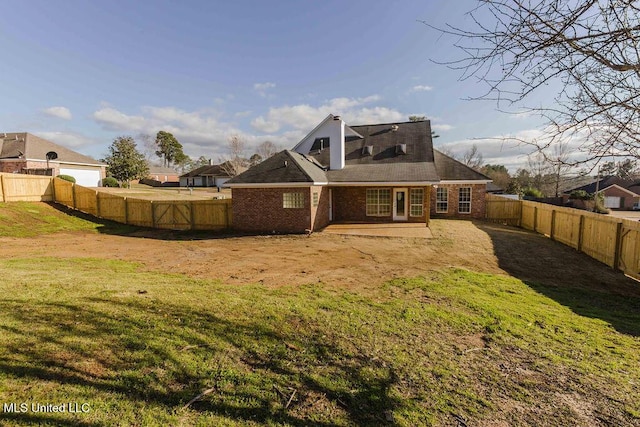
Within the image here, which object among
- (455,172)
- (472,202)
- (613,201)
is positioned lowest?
(613,201)

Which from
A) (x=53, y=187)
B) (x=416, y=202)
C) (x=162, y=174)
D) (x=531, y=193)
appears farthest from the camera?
(x=162, y=174)

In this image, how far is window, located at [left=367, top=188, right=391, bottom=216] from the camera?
1897 cm

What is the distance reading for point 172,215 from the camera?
18.0 m

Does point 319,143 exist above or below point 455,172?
above

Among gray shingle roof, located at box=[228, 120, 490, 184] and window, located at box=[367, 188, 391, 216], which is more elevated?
gray shingle roof, located at box=[228, 120, 490, 184]

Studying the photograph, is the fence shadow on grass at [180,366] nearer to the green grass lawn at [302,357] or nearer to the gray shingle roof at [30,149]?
the green grass lawn at [302,357]

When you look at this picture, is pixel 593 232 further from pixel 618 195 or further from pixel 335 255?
pixel 618 195

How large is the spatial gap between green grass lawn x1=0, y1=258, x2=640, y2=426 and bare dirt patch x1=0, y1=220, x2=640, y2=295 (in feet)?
7.20

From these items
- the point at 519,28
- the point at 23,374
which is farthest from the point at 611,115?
the point at 23,374

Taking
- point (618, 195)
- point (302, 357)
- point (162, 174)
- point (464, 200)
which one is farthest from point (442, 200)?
point (162, 174)

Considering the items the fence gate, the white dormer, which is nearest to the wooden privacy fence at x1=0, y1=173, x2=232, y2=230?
the fence gate

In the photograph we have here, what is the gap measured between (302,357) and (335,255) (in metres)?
7.26

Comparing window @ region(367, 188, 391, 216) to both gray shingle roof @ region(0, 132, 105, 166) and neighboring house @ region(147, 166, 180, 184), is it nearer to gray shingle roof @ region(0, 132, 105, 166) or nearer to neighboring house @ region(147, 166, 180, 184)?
gray shingle roof @ region(0, 132, 105, 166)
